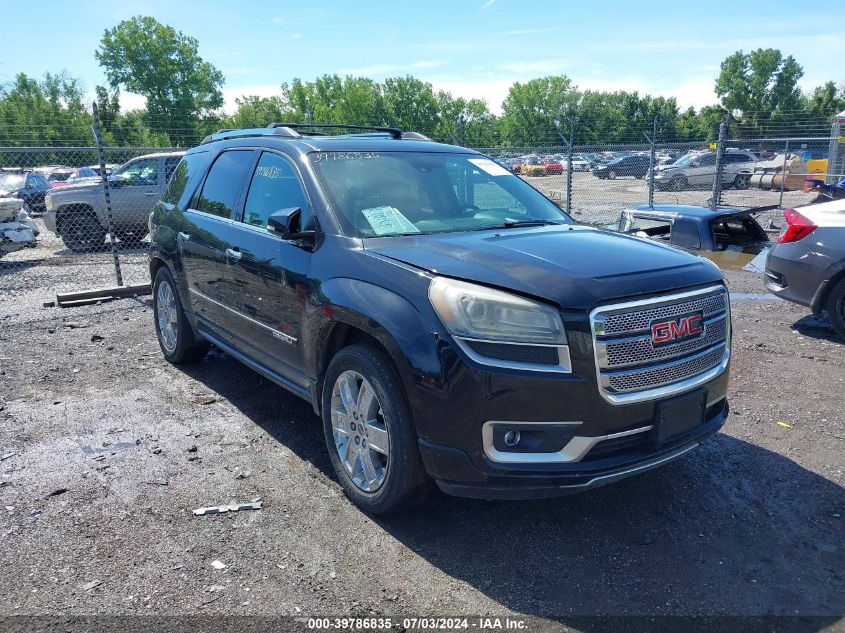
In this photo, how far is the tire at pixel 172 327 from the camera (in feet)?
19.2

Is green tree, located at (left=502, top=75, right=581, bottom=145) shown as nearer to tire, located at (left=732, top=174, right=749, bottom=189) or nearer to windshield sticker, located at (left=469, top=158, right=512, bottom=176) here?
tire, located at (left=732, top=174, right=749, bottom=189)

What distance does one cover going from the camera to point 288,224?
3775 mm

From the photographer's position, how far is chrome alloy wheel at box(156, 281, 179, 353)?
5988 mm

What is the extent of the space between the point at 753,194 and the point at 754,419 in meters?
22.4

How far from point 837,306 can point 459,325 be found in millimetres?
5119

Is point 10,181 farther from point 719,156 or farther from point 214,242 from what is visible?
point 719,156

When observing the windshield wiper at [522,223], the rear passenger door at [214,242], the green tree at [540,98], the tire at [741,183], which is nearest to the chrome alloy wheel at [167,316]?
the rear passenger door at [214,242]

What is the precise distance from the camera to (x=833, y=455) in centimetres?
413

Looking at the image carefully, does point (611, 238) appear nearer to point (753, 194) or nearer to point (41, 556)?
point (41, 556)

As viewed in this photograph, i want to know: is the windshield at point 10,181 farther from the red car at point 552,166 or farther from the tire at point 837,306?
the red car at point 552,166

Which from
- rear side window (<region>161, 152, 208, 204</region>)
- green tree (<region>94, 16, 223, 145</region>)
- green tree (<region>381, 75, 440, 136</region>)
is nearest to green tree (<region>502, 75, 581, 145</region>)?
green tree (<region>381, 75, 440, 136</region>)

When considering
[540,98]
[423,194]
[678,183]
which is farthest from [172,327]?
[540,98]

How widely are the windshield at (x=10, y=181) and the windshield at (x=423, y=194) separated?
1232cm

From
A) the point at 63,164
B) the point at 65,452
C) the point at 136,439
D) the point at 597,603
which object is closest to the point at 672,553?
the point at 597,603
